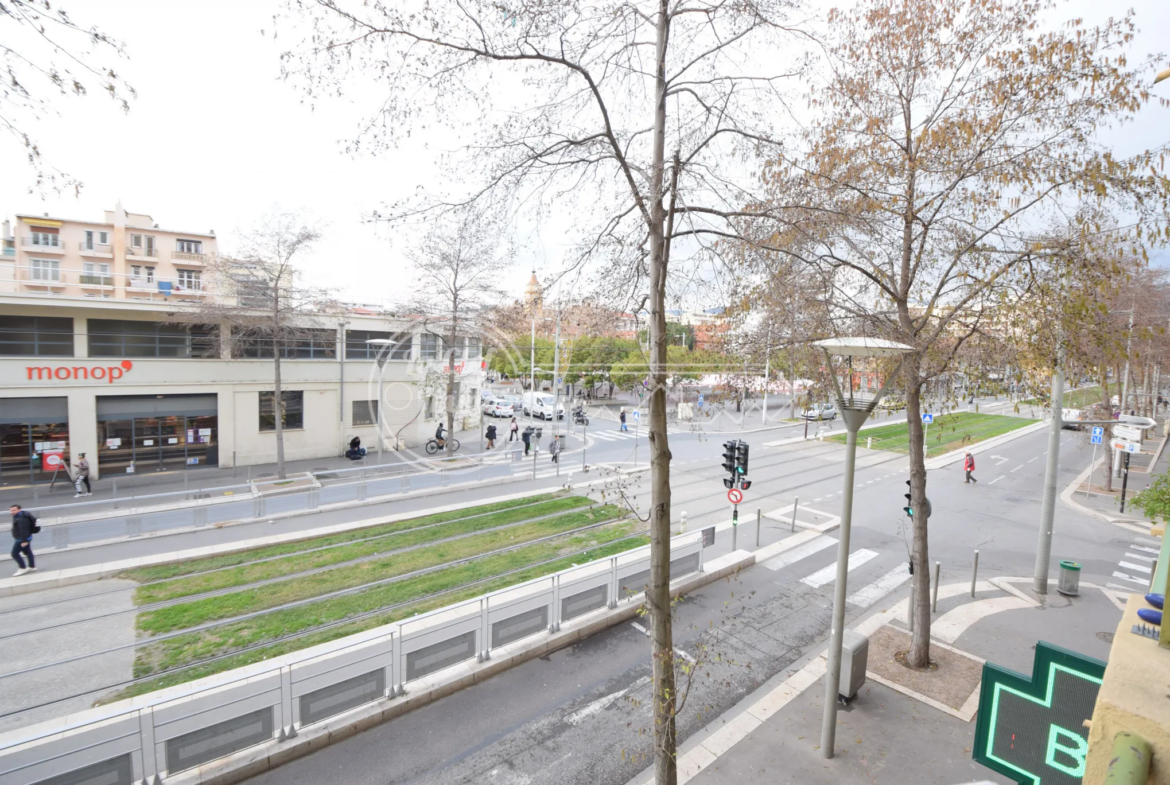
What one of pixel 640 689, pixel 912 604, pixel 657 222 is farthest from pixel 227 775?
pixel 912 604

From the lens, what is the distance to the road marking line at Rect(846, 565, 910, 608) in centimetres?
1205

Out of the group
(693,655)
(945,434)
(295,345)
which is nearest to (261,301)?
(295,345)

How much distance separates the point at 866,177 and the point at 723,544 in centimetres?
1015

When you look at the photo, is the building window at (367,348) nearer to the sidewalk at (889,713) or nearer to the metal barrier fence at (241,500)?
the metal barrier fence at (241,500)

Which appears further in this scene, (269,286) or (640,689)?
(269,286)

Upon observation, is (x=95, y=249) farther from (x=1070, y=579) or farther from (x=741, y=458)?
(x=1070, y=579)

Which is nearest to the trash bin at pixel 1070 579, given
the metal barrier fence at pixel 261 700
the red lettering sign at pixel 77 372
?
the metal barrier fence at pixel 261 700

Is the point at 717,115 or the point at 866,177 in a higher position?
the point at 866,177

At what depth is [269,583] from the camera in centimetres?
1184

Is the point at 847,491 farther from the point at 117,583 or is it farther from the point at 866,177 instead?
the point at 117,583

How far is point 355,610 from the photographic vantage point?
10508 millimetres

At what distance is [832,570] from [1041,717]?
444 inches

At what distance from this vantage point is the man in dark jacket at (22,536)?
1209cm

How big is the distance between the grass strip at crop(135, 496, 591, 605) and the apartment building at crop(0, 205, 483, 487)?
10.7 m
